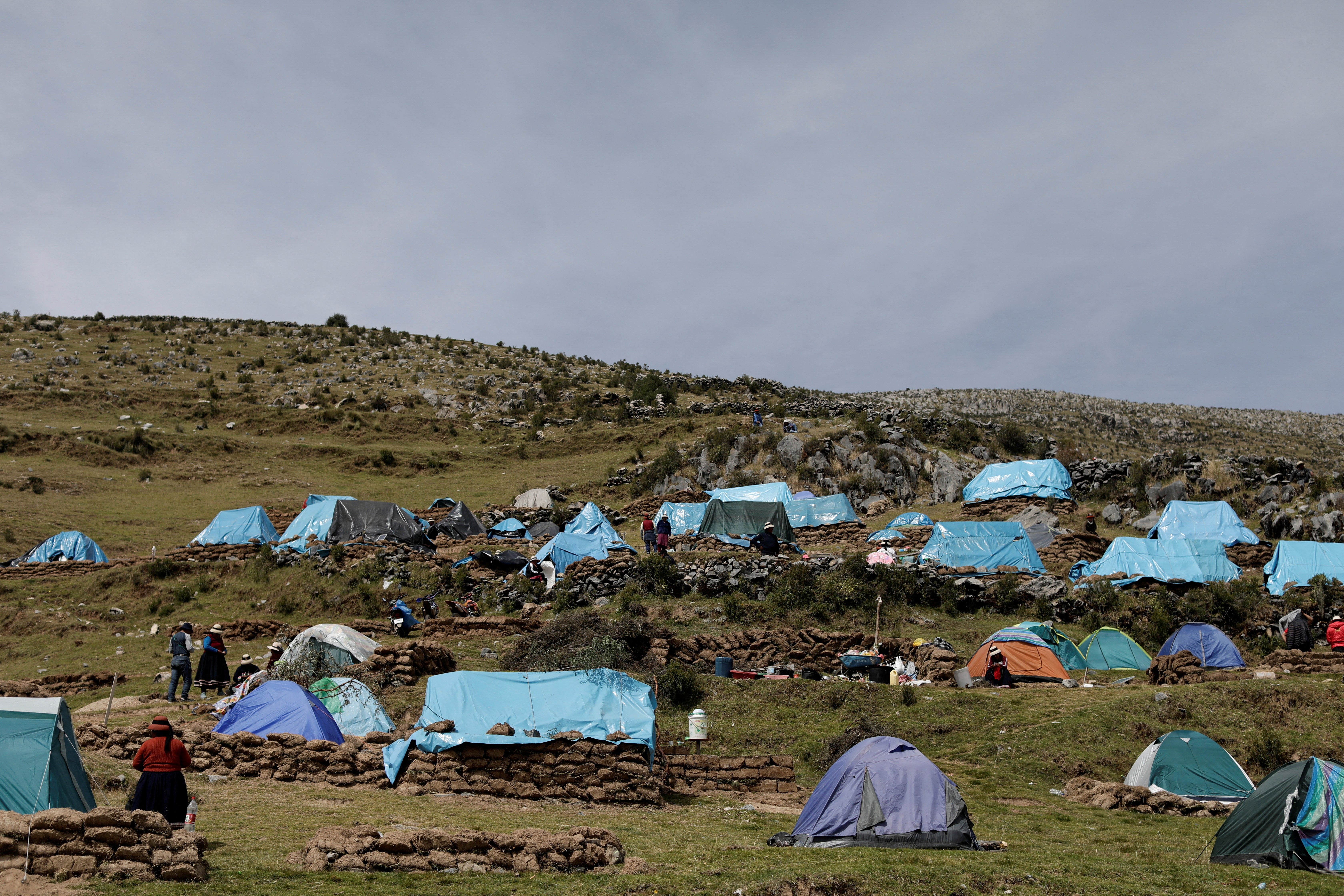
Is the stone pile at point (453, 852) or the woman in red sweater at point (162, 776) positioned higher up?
the woman in red sweater at point (162, 776)

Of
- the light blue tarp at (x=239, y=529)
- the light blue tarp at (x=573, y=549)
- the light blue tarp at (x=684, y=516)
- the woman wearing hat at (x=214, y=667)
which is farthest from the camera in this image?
the light blue tarp at (x=684, y=516)

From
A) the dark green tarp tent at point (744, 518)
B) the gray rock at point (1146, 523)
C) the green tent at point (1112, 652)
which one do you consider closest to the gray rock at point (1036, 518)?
the gray rock at point (1146, 523)

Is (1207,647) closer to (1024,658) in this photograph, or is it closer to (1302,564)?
(1024,658)

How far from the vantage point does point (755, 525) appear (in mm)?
29766

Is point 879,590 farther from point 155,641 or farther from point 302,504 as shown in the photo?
point 302,504

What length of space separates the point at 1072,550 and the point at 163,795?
25649 millimetres

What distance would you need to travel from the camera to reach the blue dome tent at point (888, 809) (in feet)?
32.4

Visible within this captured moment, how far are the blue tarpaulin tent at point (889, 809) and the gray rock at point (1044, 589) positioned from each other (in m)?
13.7

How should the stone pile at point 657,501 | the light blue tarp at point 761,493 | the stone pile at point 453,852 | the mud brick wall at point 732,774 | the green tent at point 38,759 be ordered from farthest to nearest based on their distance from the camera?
the stone pile at point 657,501 → the light blue tarp at point 761,493 → the mud brick wall at point 732,774 → the green tent at point 38,759 → the stone pile at point 453,852

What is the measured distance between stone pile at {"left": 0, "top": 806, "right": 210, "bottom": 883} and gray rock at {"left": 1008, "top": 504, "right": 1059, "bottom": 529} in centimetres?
2640

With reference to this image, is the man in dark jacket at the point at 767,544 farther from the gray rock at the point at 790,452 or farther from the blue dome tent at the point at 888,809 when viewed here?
the blue dome tent at the point at 888,809

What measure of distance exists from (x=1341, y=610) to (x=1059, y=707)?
10.1 meters

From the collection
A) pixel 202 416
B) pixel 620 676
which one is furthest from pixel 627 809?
pixel 202 416

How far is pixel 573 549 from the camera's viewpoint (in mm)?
26984
